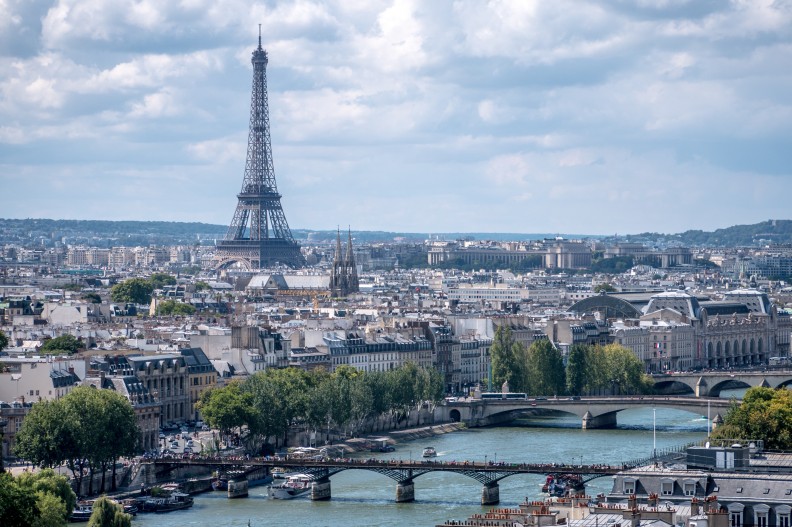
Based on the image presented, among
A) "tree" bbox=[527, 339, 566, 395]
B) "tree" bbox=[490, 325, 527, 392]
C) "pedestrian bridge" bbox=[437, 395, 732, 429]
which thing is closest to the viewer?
"pedestrian bridge" bbox=[437, 395, 732, 429]

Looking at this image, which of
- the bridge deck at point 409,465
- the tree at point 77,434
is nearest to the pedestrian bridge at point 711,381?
the bridge deck at point 409,465

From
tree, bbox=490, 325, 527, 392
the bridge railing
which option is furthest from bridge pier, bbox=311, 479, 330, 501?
tree, bbox=490, 325, 527, 392

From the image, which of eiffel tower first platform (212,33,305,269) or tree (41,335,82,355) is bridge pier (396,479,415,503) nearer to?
tree (41,335,82,355)

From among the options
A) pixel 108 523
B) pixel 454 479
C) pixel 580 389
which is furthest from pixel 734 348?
pixel 108 523

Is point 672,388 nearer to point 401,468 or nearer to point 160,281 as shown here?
point 401,468

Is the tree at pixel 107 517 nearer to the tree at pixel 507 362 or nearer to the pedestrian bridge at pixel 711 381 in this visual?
the tree at pixel 507 362

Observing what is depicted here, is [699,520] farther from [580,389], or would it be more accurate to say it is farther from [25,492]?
[580,389]

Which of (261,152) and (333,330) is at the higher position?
(261,152)
